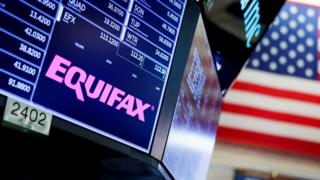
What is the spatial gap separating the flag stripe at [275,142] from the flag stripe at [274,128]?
35mm

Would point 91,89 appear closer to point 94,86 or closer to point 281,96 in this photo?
point 94,86

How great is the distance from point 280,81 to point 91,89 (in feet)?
10.9

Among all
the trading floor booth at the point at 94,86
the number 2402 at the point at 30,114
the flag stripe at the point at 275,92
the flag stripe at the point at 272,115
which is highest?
the flag stripe at the point at 275,92

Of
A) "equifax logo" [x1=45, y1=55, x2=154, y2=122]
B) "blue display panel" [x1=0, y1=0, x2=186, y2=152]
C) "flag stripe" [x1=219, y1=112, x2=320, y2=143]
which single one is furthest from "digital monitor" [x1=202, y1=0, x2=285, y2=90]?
"flag stripe" [x1=219, y1=112, x2=320, y2=143]

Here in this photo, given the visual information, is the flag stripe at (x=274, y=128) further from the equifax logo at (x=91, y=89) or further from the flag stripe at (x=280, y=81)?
the equifax logo at (x=91, y=89)

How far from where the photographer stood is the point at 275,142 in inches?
174

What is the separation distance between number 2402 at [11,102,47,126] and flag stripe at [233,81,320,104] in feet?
11.1

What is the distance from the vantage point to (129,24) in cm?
157

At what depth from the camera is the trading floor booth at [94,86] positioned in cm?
126

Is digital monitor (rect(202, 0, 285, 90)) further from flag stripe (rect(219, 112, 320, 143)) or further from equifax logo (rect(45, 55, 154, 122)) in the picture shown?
flag stripe (rect(219, 112, 320, 143))

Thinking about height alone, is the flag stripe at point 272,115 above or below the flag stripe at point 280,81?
below

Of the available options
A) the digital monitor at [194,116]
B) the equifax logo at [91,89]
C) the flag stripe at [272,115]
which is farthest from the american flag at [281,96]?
the equifax logo at [91,89]

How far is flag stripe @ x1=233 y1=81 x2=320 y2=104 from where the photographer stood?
4.45 metres

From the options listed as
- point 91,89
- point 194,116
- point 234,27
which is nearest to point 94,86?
point 91,89
